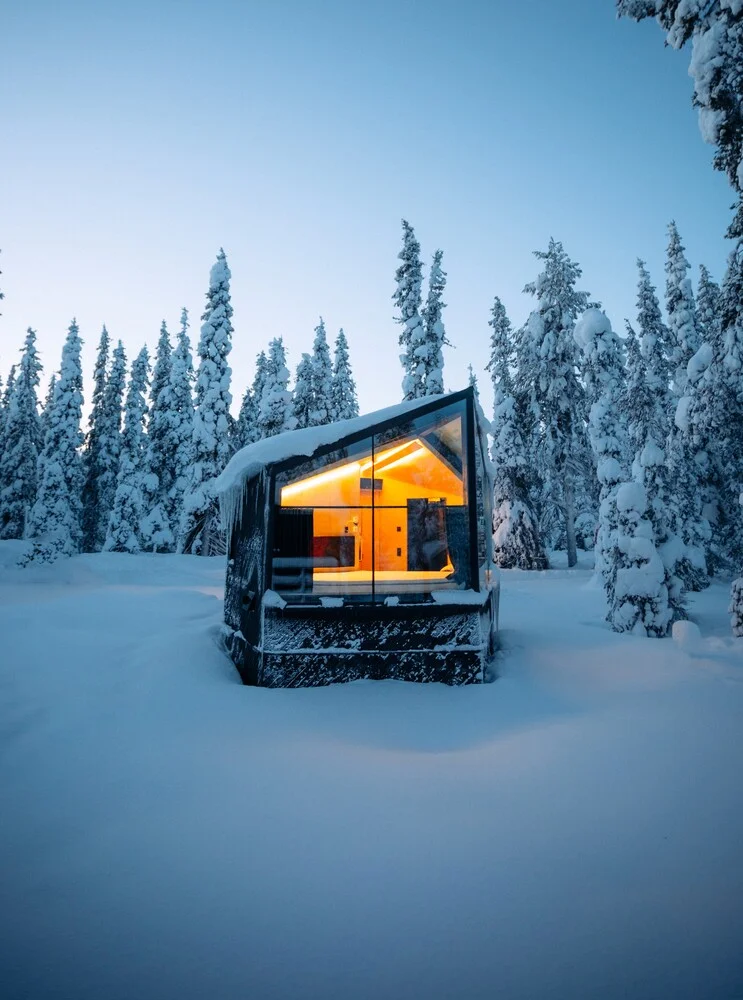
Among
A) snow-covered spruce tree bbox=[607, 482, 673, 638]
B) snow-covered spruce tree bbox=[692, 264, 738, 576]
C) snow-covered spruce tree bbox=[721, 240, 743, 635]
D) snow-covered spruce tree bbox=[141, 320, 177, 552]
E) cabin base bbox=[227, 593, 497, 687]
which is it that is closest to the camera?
cabin base bbox=[227, 593, 497, 687]

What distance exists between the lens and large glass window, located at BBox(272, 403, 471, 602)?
780 cm

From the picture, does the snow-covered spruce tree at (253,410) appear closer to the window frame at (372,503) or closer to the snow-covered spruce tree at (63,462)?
the snow-covered spruce tree at (63,462)

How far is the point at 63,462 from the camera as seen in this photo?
1351 inches

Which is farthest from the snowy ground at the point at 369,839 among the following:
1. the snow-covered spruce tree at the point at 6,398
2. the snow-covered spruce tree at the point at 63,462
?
the snow-covered spruce tree at the point at 6,398

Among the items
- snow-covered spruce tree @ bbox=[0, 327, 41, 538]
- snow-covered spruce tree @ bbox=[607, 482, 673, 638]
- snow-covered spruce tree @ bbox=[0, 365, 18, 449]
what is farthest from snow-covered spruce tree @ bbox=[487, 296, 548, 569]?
snow-covered spruce tree @ bbox=[0, 365, 18, 449]

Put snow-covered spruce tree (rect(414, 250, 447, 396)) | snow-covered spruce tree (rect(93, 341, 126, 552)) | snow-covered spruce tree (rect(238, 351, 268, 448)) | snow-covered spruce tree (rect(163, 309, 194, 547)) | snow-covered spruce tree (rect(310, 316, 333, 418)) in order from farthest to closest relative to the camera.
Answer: snow-covered spruce tree (rect(238, 351, 268, 448)) → snow-covered spruce tree (rect(93, 341, 126, 552)) → snow-covered spruce tree (rect(163, 309, 194, 547)) → snow-covered spruce tree (rect(310, 316, 333, 418)) → snow-covered spruce tree (rect(414, 250, 447, 396))

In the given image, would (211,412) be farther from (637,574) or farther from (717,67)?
(717,67)

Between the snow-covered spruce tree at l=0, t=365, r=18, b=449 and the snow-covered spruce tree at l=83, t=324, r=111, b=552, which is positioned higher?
the snow-covered spruce tree at l=0, t=365, r=18, b=449

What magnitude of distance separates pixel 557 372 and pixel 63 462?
31915 millimetres

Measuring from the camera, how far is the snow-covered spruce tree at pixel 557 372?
2753 cm

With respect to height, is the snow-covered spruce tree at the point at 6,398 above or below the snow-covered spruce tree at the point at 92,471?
above

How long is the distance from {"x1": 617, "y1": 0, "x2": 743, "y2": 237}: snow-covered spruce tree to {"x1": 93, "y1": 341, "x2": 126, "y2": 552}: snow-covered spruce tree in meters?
41.1

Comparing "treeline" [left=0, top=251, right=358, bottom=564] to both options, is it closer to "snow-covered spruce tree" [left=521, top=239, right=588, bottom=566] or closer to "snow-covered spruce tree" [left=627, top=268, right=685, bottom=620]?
"snow-covered spruce tree" [left=521, top=239, right=588, bottom=566]

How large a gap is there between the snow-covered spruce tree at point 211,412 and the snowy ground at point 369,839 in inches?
790
